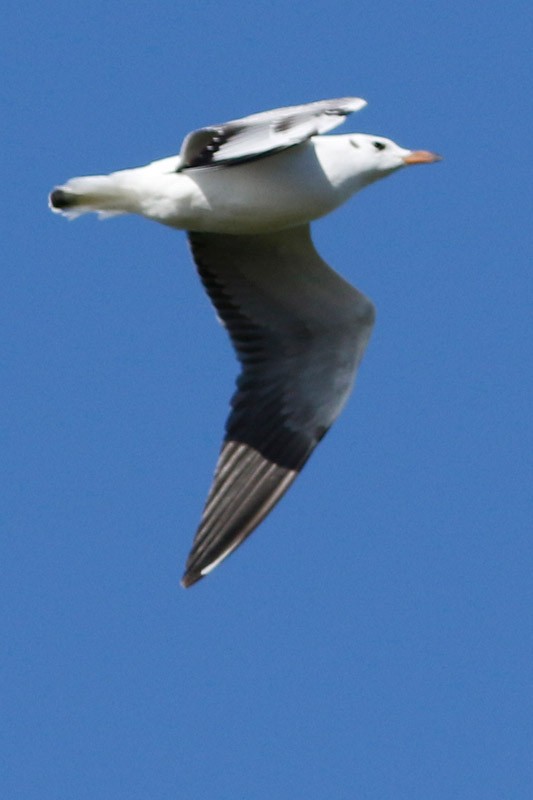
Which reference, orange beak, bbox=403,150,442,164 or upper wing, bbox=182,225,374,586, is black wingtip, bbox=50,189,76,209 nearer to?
upper wing, bbox=182,225,374,586

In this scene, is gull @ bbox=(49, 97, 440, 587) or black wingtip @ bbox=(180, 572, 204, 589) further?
black wingtip @ bbox=(180, 572, 204, 589)

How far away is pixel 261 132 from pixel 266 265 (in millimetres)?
1858

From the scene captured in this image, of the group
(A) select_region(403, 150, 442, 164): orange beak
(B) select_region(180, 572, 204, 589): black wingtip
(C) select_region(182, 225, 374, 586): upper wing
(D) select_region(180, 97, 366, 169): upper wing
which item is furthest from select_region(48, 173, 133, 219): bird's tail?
(B) select_region(180, 572, 204, 589): black wingtip

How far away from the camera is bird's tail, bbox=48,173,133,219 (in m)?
9.12

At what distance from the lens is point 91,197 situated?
919cm

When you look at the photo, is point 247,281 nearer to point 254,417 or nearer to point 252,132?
point 254,417

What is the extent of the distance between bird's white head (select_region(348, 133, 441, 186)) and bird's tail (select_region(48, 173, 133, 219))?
3.70 ft

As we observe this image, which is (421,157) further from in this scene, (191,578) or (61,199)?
(191,578)

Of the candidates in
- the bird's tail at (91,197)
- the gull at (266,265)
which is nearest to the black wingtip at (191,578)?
the gull at (266,265)

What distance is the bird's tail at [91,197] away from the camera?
9125 mm

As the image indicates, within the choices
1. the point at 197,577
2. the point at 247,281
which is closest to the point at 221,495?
the point at 197,577

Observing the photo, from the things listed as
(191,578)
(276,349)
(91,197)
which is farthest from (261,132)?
(191,578)

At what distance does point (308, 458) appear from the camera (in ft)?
32.7

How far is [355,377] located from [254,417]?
549mm
